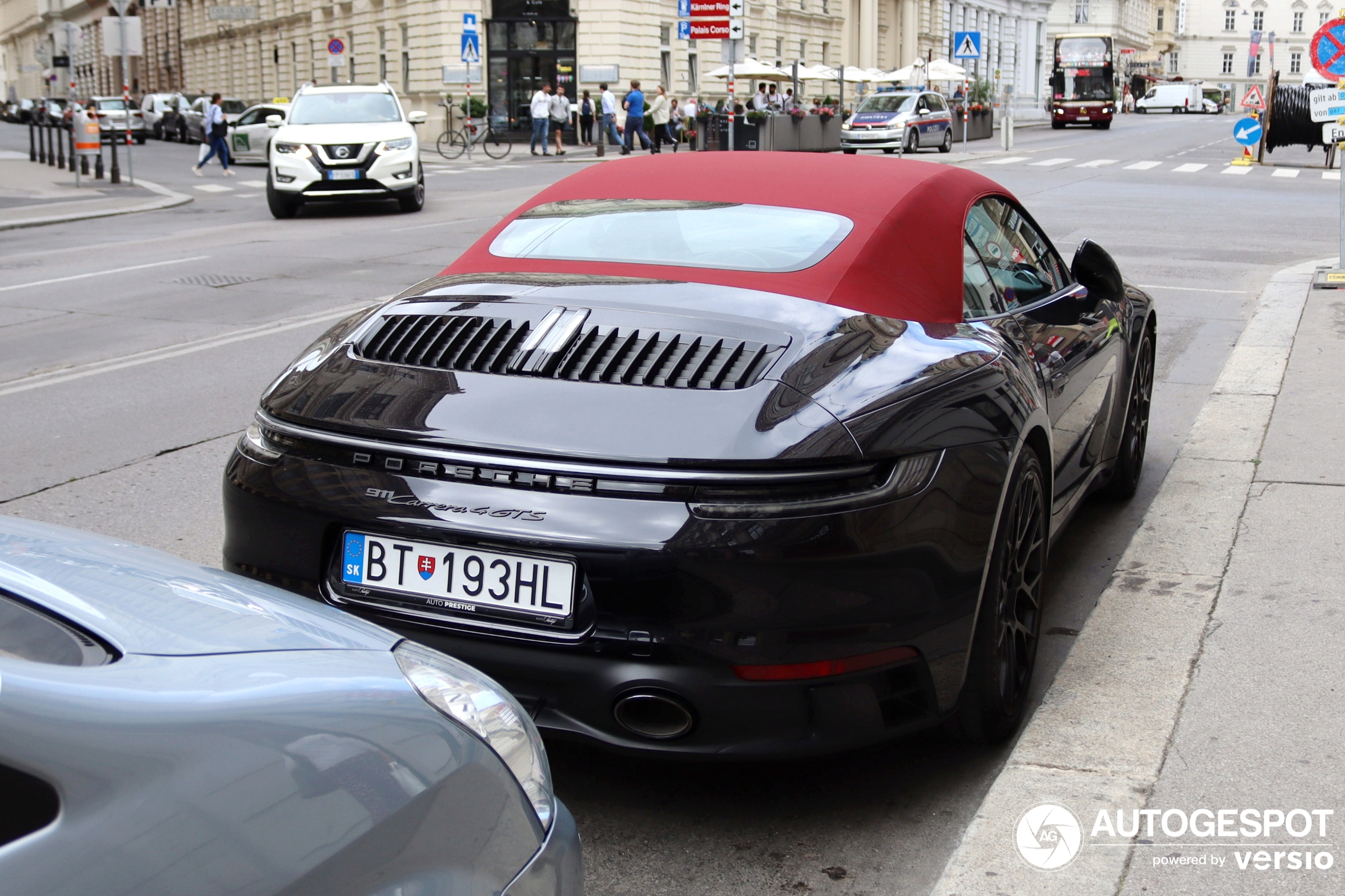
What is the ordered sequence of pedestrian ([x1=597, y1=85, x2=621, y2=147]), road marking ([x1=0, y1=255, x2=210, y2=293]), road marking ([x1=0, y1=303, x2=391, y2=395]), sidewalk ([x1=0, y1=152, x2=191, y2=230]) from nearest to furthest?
road marking ([x1=0, y1=303, x2=391, y2=395]), road marking ([x1=0, y1=255, x2=210, y2=293]), sidewalk ([x1=0, y1=152, x2=191, y2=230]), pedestrian ([x1=597, y1=85, x2=621, y2=147])

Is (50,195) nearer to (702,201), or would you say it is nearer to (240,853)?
(702,201)

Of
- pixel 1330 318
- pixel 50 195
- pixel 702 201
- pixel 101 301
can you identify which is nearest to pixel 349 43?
pixel 50 195

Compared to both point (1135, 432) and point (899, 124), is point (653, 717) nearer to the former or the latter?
point (1135, 432)

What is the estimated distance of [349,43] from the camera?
5281 cm

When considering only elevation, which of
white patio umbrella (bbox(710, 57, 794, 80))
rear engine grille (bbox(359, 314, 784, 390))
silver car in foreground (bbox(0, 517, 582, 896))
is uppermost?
white patio umbrella (bbox(710, 57, 794, 80))

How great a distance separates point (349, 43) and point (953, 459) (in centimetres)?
5354

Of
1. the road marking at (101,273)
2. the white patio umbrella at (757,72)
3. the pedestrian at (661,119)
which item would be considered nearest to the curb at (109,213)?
the road marking at (101,273)

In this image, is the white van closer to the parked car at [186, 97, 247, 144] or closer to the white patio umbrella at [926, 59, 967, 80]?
the white patio umbrella at [926, 59, 967, 80]

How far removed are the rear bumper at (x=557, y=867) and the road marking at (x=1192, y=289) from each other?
35.5 ft

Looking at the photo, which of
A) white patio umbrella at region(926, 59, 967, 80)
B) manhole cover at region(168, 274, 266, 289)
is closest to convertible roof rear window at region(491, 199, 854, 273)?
manhole cover at region(168, 274, 266, 289)

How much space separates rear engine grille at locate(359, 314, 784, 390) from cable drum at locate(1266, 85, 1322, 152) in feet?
118

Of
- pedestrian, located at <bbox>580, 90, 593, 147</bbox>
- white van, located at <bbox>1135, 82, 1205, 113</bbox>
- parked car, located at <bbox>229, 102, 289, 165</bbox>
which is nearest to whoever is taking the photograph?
parked car, located at <bbox>229, 102, 289, 165</bbox>

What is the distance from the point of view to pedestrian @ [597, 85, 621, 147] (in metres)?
39.6

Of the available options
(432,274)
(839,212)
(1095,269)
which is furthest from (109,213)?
(839,212)
